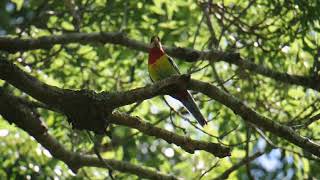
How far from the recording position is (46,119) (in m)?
6.24

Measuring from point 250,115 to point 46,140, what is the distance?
179 cm

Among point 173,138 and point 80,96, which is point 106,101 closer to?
point 80,96

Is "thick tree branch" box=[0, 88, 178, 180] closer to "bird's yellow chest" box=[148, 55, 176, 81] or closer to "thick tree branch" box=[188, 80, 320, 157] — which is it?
"bird's yellow chest" box=[148, 55, 176, 81]

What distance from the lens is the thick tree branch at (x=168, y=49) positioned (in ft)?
17.0

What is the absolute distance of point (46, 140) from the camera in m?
4.89

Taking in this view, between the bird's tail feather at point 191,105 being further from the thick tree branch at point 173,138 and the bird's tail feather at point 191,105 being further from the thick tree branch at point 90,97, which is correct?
the thick tree branch at point 90,97

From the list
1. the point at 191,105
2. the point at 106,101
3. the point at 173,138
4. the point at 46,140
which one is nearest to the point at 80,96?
the point at 106,101

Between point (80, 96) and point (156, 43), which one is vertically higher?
point (156, 43)

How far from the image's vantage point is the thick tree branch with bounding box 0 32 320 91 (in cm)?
519

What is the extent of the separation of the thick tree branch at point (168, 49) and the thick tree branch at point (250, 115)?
111 centimetres

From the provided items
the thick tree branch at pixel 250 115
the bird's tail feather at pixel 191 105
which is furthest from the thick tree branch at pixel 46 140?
the thick tree branch at pixel 250 115

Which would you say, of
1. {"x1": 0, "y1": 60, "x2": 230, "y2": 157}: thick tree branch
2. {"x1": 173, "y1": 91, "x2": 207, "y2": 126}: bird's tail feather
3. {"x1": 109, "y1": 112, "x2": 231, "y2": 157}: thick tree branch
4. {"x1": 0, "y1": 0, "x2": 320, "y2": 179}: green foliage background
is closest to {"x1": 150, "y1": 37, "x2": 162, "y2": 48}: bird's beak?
{"x1": 0, "y1": 0, "x2": 320, "y2": 179}: green foliage background

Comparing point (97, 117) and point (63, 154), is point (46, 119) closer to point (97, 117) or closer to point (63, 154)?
point (63, 154)

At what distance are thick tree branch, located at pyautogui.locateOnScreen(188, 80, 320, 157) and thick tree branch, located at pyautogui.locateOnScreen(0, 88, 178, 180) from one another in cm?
108
